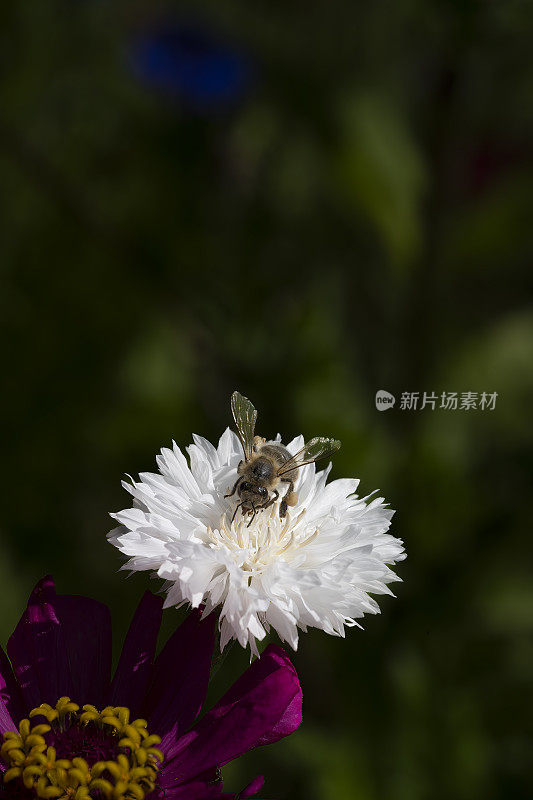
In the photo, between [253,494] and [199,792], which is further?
[253,494]

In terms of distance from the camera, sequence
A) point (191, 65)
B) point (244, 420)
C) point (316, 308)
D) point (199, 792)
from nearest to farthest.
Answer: point (199, 792) < point (244, 420) < point (316, 308) < point (191, 65)

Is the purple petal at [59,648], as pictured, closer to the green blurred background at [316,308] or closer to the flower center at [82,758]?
the flower center at [82,758]

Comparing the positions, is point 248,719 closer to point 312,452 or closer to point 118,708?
point 118,708

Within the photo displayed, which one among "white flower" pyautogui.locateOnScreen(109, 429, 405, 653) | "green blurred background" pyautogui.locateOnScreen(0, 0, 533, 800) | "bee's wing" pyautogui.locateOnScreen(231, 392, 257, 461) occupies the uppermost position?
"green blurred background" pyautogui.locateOnScreen(0, 0, 533, 800)

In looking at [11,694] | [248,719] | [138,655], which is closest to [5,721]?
[11,694]

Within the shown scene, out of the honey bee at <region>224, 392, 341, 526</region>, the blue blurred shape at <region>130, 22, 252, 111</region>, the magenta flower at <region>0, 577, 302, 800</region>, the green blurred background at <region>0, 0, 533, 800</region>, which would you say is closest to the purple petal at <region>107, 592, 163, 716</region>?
the magenta flower at <region>0, 577, 302, 800</region>

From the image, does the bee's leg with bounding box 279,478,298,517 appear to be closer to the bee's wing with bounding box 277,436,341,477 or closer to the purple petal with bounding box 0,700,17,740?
the bee's wing with bounding box 277,436,341,477
